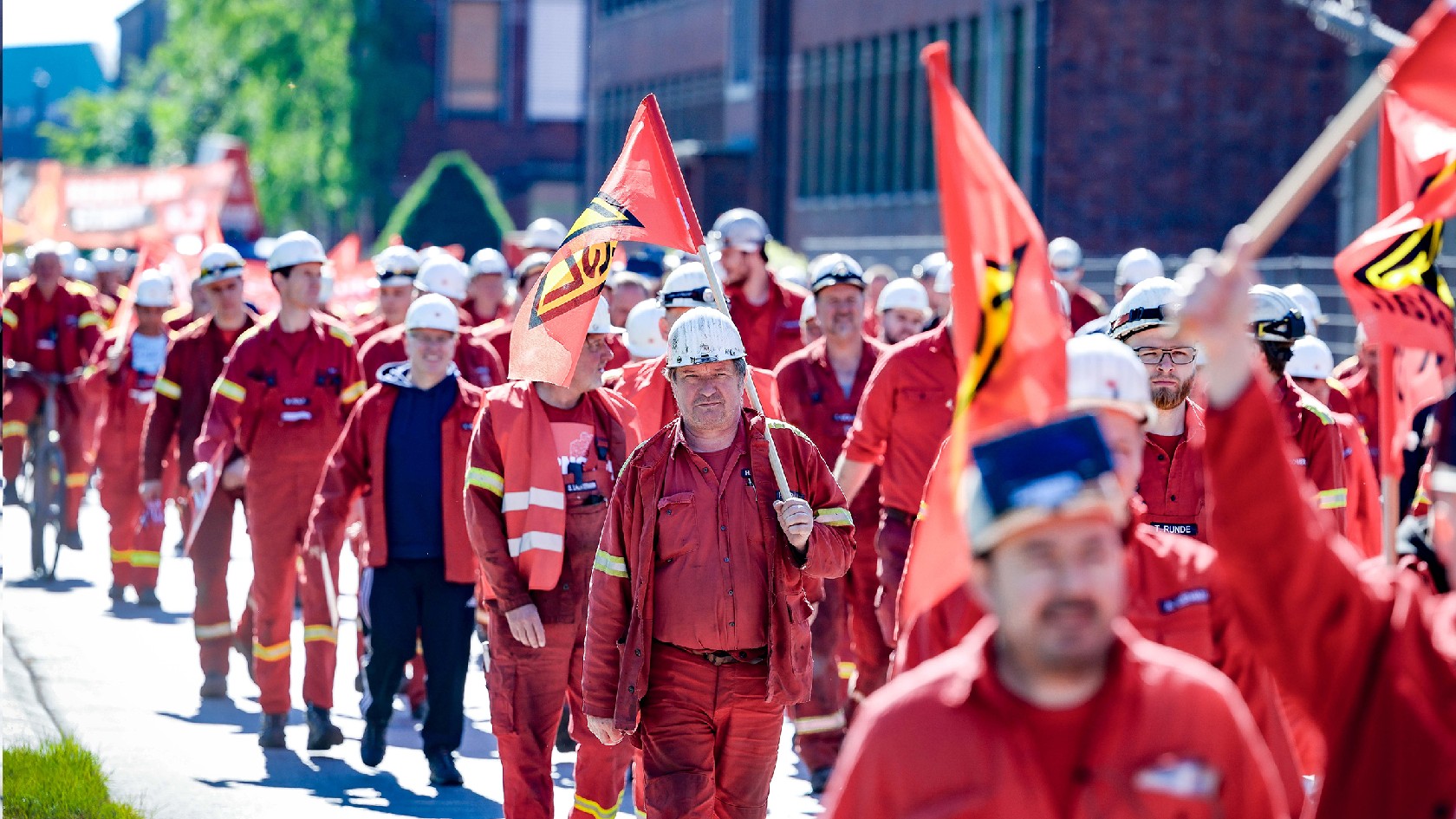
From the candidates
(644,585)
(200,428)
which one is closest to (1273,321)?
(644,585)

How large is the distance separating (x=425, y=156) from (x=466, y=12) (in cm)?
484

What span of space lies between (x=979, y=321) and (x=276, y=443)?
7597 millimetres

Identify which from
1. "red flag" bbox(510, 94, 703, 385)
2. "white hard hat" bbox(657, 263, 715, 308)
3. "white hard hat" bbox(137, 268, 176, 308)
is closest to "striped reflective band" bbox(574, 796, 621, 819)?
"red flag" bbox(510, 94, 703, 385)

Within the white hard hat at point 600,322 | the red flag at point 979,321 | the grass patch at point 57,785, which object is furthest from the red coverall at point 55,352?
the red flag at point 979,321

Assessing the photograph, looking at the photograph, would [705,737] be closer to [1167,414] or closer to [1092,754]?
[1167,414]

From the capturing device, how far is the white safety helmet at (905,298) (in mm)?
14055

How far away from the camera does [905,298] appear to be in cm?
1405

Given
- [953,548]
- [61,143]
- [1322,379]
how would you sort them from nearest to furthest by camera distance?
[953,548], [1322,379], [61,143]

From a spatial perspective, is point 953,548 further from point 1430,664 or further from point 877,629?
point 877,629

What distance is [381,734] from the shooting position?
11.1 meters

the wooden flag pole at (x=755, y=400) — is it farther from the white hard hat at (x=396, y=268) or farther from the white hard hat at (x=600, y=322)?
the white hard hat at (x=396, y=268)

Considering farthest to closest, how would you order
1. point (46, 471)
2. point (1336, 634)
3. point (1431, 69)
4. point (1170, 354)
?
point (46, 471) < point (1170, 354) < point (1431, 69) < point (1336, 634)

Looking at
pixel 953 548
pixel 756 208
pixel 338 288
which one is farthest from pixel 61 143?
pixel 953 548

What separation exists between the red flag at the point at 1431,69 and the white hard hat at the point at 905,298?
8.97 m
